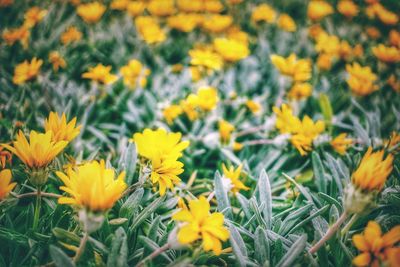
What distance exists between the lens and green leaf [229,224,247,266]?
75cm

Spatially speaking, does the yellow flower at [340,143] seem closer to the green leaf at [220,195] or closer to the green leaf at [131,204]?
the green leaf at [220,195]

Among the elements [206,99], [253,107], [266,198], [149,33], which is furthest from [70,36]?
[266,198]

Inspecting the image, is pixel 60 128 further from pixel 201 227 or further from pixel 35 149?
pixel 201 227

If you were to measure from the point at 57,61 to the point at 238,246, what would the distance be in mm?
1395

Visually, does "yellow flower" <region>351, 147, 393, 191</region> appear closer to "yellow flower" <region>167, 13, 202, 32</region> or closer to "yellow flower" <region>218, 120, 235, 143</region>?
"yellow flower" <region>218, 120, 235, 143</region>

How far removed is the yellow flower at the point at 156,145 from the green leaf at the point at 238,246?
9.6 inches

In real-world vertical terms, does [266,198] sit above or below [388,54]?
below

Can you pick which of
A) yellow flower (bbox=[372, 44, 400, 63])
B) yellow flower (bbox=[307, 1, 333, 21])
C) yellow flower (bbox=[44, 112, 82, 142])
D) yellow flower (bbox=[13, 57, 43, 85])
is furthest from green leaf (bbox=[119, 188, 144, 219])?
yellow flower (bbox=[307, 1, 333, 21])

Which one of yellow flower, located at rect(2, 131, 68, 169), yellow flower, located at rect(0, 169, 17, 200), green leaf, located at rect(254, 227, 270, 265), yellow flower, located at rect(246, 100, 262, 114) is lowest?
yellow flower, located at rect(246, 100, 262, 114)

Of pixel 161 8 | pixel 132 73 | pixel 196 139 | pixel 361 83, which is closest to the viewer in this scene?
pixel 196 139

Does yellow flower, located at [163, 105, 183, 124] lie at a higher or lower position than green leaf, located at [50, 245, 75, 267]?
lower

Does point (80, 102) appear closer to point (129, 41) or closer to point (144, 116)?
point (144, 116)

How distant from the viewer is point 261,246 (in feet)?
2.63

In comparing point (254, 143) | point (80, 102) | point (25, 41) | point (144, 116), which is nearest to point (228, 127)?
point (254, 143)
